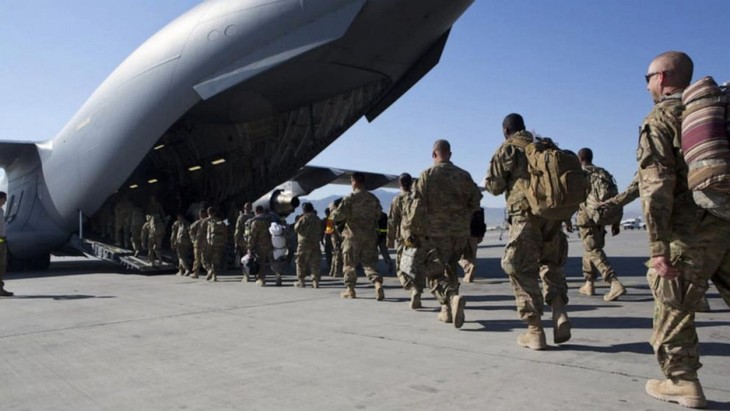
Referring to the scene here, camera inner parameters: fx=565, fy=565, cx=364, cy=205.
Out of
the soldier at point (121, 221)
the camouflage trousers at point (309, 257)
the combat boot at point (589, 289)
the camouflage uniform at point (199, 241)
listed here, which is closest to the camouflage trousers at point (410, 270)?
the combat boot at point (589, 289)

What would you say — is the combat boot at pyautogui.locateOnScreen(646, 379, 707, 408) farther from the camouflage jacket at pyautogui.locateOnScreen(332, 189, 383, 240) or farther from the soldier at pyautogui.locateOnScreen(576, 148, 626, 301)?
the camouflage jacket at pyautogui.locateOnScreen(332, 189, 383, 240)

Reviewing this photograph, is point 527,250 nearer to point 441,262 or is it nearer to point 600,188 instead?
point 441,262

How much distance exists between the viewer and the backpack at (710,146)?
8.45ft

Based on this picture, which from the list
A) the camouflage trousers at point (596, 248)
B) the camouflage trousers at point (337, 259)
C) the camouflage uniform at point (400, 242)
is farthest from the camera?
the camouflage trousers at point (337, 259)

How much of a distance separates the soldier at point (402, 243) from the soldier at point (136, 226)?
28.7 feet

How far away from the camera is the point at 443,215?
570cm

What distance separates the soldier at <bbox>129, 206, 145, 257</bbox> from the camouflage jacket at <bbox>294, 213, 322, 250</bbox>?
661cm

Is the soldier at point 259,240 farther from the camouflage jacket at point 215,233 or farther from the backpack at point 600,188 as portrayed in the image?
the backpack at point 600,188

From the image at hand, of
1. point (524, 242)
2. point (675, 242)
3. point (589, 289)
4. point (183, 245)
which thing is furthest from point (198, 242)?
point (675, 242)

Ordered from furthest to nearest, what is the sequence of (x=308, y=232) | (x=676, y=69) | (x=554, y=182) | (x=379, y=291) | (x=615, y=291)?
(x=308, y=232), (x=379, y=291), (x=615, y=291), (x=554, y=182), (x=676, y=69)

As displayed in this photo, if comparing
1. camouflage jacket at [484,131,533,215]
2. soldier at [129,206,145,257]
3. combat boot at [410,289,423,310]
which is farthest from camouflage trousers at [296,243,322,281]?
soldier at [129,206,145,257]

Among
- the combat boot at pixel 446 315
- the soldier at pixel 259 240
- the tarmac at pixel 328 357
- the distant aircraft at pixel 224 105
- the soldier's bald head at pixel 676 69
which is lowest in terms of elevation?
the tarmac at pixel 328 357

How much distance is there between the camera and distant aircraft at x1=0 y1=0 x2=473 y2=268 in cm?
975

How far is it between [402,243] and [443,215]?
764 millimetres
